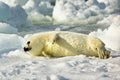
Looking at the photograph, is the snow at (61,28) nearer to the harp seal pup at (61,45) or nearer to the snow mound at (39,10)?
the snow mound at (39,10)

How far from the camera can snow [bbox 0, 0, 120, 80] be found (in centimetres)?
348

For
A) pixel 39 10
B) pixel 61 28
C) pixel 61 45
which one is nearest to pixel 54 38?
pixel 61 45

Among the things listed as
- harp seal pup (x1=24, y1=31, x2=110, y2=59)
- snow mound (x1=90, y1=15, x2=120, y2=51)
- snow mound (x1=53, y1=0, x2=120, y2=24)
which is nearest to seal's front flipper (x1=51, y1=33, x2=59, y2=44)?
harp seal pup (x1=24, y1=31, x2=110, y2=59)

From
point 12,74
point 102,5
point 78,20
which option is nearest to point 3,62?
point 12,74

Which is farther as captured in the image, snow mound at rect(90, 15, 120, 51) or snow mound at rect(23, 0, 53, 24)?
snow mound at rect(23, 0, 53, 24)

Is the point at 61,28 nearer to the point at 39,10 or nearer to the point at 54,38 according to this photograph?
the point at 39,10

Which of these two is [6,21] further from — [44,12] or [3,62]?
[3,62]

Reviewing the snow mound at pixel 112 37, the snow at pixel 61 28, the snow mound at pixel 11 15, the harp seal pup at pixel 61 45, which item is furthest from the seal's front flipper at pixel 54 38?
the snow mound at pixel 11 15

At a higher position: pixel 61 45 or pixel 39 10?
pixel 39 10

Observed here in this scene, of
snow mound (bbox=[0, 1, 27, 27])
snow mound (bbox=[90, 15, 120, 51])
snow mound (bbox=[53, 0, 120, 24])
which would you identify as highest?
snow mound (bbox=[53, 0, 120, 24])

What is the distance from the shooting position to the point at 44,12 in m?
23.3

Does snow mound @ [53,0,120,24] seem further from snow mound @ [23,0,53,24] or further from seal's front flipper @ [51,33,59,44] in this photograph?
seal's front flipper @ [51,33,59,44]

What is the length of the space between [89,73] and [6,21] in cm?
1318

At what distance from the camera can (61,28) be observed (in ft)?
70.4
